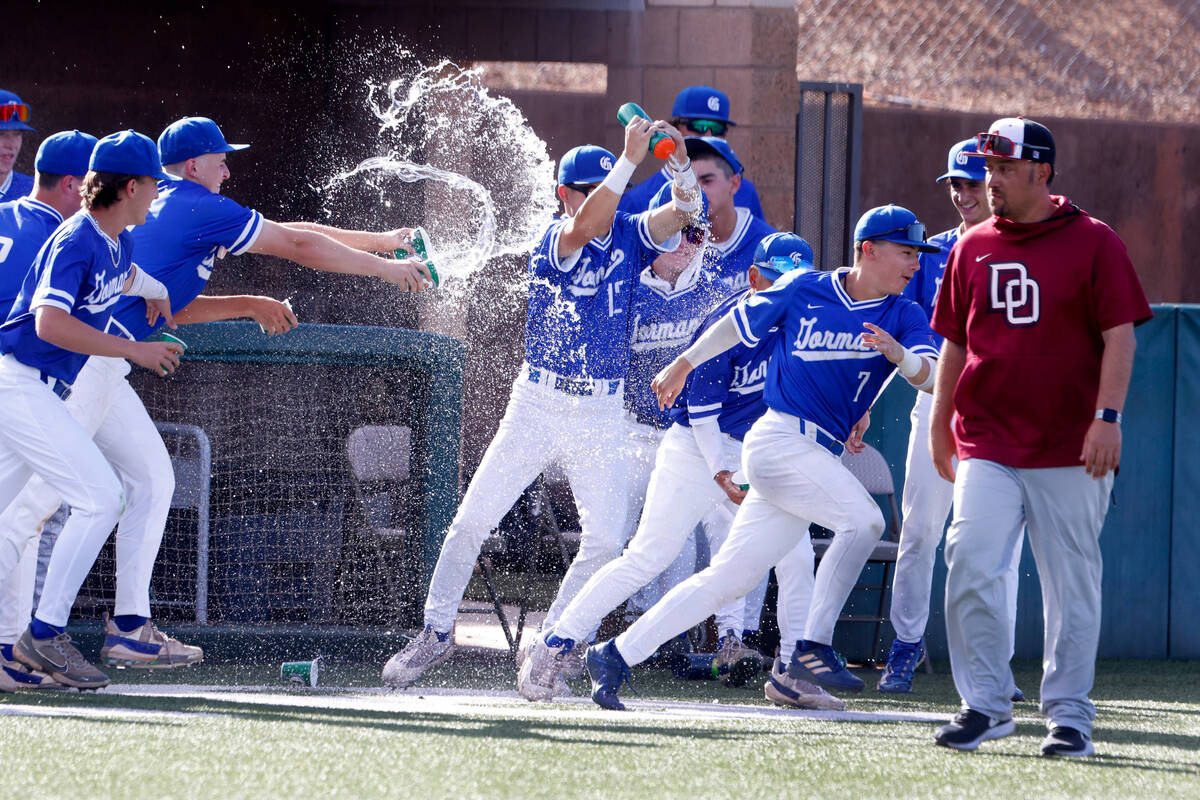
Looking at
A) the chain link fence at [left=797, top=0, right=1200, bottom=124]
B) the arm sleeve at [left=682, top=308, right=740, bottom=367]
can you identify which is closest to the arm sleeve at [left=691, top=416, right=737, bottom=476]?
the arm sleeve at [left=682, top=308, right=740, bottom=367]

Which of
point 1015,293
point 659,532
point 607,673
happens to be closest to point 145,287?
point 659,532

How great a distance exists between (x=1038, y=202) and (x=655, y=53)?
20.1 ft

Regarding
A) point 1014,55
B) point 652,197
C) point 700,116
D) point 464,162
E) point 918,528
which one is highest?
point 1014,55

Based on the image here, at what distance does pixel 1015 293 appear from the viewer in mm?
4438

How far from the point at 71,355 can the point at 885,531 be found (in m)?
3.87

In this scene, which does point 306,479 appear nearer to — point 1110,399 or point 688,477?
point 688,477

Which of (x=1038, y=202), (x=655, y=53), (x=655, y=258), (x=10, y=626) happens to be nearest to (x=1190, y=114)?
(x=655, y=53)

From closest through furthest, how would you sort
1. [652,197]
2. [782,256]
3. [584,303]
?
[584,303] < [782,256] < [652,197]

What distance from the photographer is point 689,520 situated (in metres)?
5.83

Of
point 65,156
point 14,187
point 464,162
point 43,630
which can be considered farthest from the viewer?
point 464,162

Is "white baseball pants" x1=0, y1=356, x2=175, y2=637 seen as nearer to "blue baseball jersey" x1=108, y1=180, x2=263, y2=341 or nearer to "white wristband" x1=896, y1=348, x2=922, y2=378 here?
"blue baseball jersey" x1=108, y1=180, x2=263, y2=341

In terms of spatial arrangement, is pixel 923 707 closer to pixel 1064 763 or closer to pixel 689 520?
pixel 689 520

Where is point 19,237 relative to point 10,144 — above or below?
below

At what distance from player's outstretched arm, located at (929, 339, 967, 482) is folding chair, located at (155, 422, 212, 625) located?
3591 mm
